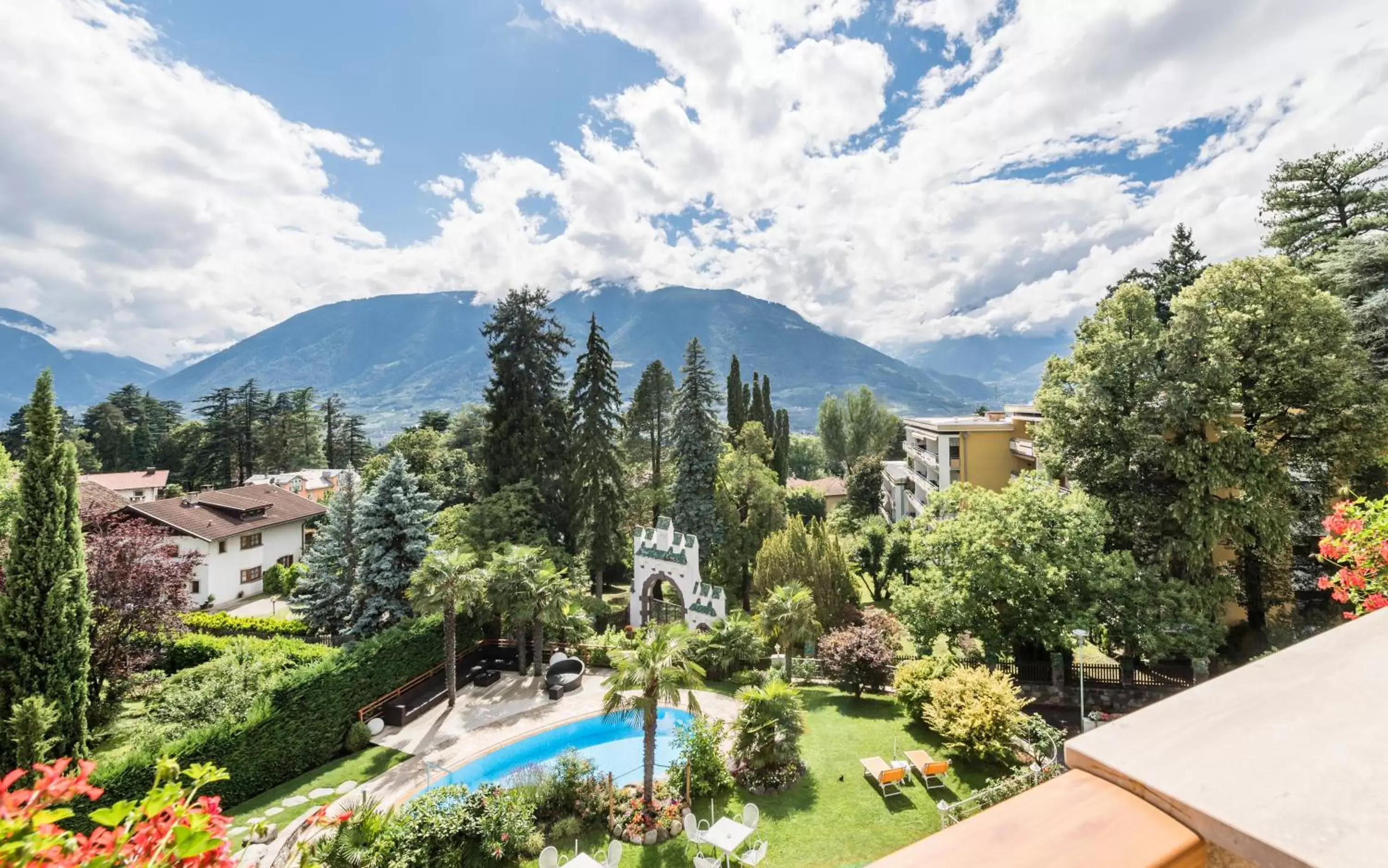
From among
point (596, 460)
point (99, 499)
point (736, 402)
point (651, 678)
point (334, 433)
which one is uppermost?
point (736, 402)

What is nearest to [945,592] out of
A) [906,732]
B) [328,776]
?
[906,732]

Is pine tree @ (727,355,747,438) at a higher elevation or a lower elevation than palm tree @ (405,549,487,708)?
higher

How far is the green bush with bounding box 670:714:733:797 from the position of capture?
549 inches

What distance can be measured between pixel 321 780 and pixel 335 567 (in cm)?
1252

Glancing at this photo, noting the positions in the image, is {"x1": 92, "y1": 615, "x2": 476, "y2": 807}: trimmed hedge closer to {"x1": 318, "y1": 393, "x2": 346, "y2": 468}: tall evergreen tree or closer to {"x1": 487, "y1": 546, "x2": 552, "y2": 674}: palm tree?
{"x1": 487, "y1": 546, "x2": 552, "y2": 674}: palm tree

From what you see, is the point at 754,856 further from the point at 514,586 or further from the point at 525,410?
the point at 525,410

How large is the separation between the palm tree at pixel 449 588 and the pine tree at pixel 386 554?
14.4 feet

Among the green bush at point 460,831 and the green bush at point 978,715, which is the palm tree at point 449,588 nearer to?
the green bush at point 460,831

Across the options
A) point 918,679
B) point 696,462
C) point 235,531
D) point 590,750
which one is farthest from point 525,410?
point 918,679

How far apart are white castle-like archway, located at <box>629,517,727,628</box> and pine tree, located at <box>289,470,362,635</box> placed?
11.3 meters

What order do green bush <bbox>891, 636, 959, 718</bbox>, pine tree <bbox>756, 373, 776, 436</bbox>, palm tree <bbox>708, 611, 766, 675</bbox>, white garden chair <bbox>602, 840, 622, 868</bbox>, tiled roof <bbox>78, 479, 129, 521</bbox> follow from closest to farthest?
white garden chair <bbox>602, 840, 622, 868</bbox>
green bush <bbox>891, 636, 959, 718</bbox>
palm tree <bbox>708, 611, 766, 675</bbox>
tiled roof <bbox>78, 479, 129, 521</bbox>
pine tree <bbox>756, 373, 776, 436</bbox>

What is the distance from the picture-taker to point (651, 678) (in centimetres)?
1243

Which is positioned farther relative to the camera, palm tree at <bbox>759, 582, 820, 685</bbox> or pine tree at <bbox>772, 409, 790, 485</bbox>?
pine tree at <bbox>772, 409, 790, 485</bbox>

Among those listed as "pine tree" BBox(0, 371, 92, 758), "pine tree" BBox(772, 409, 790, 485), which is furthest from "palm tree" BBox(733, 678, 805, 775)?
"pine tree" BBox(772, 409, 790, 485)
